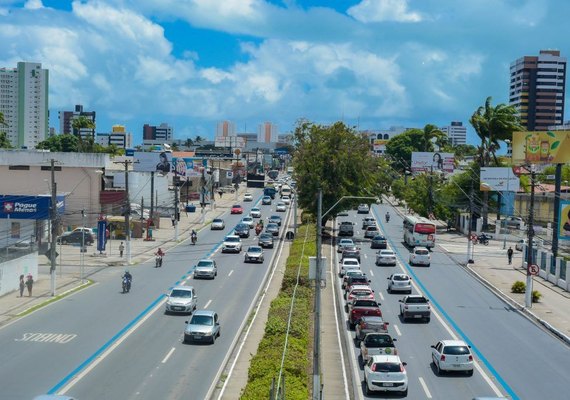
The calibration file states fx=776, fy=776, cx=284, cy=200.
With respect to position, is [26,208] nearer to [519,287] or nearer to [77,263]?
[77,263]

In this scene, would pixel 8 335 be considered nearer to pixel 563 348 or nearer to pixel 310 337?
pixel 310 337

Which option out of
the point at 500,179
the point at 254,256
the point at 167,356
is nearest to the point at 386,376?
the point at 167,356

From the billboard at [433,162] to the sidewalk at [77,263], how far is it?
37076mm

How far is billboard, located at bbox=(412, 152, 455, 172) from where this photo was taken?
116 meters

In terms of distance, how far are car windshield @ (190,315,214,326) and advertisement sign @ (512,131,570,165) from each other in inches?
1637

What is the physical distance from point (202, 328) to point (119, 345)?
357cm

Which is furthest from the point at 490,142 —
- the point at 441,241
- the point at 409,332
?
the point at 409,332

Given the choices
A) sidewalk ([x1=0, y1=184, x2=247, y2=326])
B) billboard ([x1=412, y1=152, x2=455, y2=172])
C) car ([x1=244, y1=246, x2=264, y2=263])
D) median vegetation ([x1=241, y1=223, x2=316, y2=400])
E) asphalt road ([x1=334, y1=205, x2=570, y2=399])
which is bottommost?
sidewalk ([x1=0, y1=184, x2=247, y2=326])

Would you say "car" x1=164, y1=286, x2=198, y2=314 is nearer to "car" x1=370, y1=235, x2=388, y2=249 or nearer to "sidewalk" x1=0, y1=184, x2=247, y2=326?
"sidewalk" x1=0, y1=184, x2=247, y2=326

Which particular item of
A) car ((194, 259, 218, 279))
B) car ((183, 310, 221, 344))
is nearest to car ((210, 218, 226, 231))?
car ((194, 259, 218, 279))

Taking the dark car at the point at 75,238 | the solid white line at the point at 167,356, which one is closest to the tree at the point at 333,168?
the dark car at the point at 75,238

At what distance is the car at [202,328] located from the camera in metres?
33.4

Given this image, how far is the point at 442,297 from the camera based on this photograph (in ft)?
159

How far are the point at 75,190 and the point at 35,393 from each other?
2577 inches
